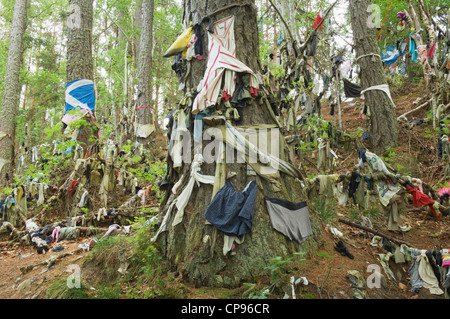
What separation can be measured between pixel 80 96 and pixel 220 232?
6.41m

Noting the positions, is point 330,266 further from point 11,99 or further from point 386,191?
point 11,99

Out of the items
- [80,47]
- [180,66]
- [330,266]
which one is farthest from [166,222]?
[80,47]

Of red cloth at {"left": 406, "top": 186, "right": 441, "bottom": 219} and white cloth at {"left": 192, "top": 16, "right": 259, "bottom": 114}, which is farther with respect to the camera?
red cloth at {"left": 406, "top": 186, "right": 441, "bottom": 219}

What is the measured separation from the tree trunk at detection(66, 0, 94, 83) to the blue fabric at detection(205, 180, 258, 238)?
21.8ft

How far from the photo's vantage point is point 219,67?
3.98 metres

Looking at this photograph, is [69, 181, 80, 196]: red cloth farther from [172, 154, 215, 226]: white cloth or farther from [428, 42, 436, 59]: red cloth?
[428, 42, 436, 59]: red cloth

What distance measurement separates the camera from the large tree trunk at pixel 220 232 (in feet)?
11.3

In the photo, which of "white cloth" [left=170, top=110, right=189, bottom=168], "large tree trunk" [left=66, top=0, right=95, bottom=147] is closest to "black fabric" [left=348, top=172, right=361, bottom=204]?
"white cloth" [left=170, top=110, right=189, bottom=168]

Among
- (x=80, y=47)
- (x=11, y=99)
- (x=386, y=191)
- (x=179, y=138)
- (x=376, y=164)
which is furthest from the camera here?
(x=11, y=99)

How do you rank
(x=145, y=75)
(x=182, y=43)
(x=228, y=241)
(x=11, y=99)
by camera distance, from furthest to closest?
(x=145, y=75) → (x=11, y=99) → (x=182, y=43) → (x=228, y=241)

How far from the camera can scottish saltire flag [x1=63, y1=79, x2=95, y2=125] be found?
305 inches

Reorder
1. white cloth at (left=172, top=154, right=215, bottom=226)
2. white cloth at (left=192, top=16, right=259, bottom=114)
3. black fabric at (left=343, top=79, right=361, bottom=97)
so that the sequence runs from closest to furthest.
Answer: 1. white cloth at (left=172, top=154, right=215, bottom=226)
2. white cloth at (left=192, top=16, right=259, bottom=114)
3. black fabric at (left=343, top=79, right=361, bottom=97)

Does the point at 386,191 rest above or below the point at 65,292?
above
